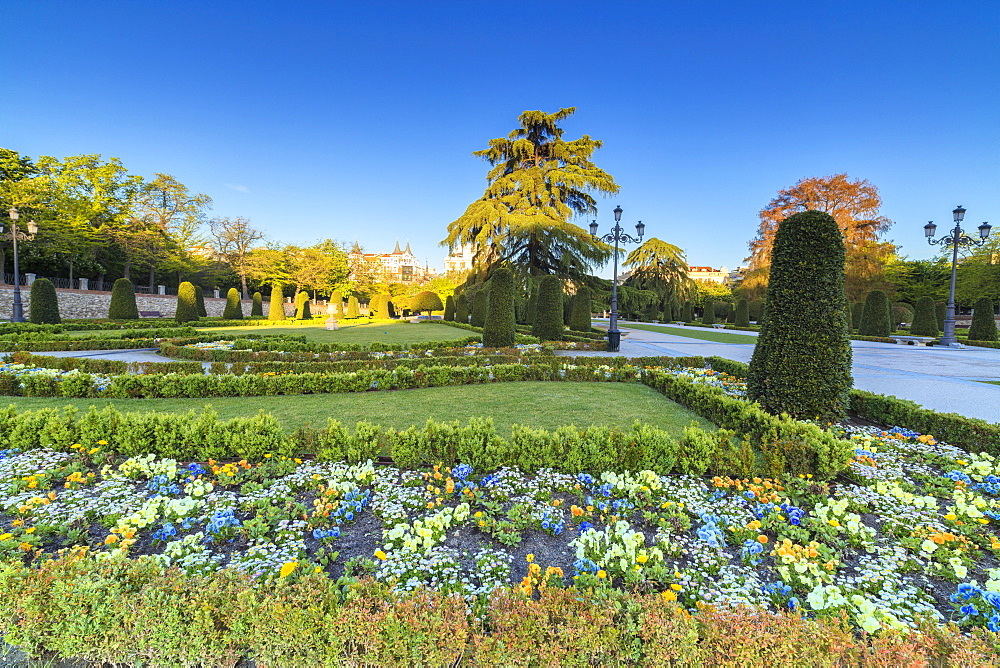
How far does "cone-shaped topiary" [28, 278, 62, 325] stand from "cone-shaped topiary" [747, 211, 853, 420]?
2541cm

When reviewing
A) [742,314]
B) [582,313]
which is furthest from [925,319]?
[582,313]

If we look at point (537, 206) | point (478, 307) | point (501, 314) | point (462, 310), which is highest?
point (537, 206)

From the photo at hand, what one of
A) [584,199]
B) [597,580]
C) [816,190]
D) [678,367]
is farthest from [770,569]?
[816,190]

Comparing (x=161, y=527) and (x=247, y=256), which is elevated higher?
(x=247, y=256)

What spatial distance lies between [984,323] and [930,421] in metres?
20.3

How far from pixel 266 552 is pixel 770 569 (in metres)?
2.90

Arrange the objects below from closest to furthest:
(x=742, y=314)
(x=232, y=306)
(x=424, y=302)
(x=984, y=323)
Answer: (x=984, y=323) → (x=232, y=306) → (x=742, y=314) → (x=424, y=302)

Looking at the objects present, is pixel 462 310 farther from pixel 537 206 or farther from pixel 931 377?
pixel 931 377

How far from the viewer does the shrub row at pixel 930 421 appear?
405 cm

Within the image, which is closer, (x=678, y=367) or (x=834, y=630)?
(x=834, y=630)

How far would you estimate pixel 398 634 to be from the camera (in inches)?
61.6

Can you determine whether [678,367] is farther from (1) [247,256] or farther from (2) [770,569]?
(1) [247,256]

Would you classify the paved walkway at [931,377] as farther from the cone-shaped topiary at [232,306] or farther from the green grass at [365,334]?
the cone-shaped topiary at [232,306]

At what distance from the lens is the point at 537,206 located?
22078mm
